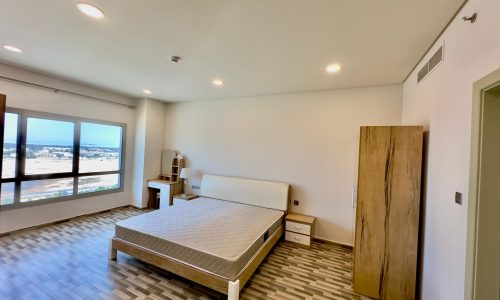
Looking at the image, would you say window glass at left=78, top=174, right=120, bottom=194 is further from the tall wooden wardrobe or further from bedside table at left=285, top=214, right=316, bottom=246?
the tall wooden wardrobe

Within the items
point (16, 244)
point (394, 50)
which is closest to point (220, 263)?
point (394, 50)

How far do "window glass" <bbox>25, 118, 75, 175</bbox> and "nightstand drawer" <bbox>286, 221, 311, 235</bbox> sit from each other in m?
4.34

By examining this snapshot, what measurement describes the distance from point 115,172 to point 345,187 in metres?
4.96

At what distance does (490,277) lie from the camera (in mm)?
1224

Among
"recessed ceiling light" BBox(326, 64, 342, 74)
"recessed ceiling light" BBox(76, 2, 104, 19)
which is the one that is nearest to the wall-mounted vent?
"recessed ceiling light" BBox(326, 64, 342, 74)

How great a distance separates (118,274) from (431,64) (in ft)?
13.5

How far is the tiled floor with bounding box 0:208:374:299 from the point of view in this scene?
2.14 m

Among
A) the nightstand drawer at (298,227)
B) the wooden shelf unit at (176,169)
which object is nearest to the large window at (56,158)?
the wooden shelf unit at (176,169)

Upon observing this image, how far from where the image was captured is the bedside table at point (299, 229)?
334 cm

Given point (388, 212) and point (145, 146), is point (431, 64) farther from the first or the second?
point (145, 146)

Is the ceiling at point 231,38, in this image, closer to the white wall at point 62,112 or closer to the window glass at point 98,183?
the white wall at point 62,112

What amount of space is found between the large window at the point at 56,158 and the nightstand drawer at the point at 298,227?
4.02m

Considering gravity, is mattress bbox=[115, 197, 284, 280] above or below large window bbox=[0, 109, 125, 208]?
below

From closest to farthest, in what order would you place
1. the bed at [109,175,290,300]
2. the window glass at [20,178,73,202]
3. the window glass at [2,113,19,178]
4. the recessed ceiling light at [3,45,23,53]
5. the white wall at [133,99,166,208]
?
the bed at [109,175,290,300], the recessed ceiling light at [3,45,23,53], the window glass at [2,113,19,178], the window glass at [20,178,73,202], the white wall at [133,99,166,208]
